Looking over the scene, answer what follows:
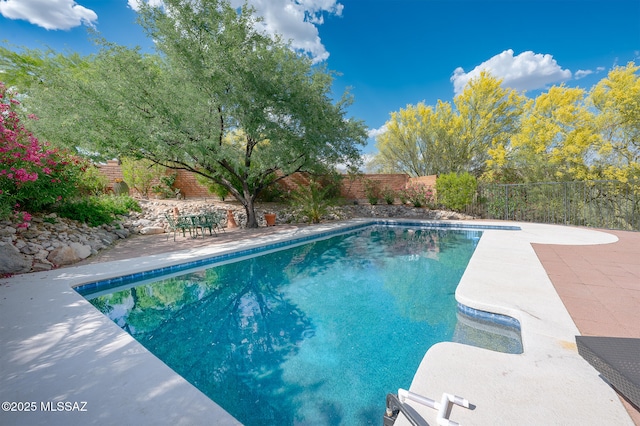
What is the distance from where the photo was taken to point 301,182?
45.8 ft

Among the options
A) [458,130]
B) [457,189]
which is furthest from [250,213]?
[458,130]

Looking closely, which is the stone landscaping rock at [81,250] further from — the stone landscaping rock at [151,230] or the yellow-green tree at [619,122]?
the yellow-green tree at [619,122]

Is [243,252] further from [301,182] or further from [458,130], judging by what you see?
[458,130]

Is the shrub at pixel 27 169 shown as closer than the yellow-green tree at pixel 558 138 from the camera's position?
Yes

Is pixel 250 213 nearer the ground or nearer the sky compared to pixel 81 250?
nearer the sky

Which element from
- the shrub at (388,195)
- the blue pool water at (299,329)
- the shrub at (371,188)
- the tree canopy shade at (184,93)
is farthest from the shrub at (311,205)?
the blue pool water at (299,329)

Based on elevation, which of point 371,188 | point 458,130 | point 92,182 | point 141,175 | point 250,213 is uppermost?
point 458,130

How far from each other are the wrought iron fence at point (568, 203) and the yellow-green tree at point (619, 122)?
0.73 metres

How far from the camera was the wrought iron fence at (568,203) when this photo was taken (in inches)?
378

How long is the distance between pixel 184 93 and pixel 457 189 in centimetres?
1170

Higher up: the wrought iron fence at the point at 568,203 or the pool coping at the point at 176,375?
the wrought iron fence at the point at 568,203

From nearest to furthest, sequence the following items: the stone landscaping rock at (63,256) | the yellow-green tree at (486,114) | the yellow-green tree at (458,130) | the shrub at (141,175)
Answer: the stone landscaping rock at (63,256), the shrub at (141,175), the yellow-green tree at (486,114), the yellow-green tree at (458,130)

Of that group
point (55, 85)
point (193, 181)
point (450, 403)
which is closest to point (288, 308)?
point (450, 403)

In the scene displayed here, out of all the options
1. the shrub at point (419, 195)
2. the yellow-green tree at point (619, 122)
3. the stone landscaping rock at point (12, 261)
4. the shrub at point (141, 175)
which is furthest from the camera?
the shrub at point (419, 195)
